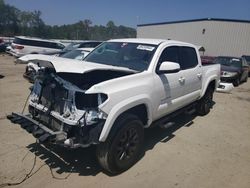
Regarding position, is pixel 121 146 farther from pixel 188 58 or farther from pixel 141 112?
pixel 188 58

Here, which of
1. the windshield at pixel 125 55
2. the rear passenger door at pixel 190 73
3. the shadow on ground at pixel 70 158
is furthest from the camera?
the rear passenger door at pixel 190 73

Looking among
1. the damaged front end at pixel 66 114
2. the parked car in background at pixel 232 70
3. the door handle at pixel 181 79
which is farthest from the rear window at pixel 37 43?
the damaged front end at pixel 66 114

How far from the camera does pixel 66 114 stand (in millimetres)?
3566

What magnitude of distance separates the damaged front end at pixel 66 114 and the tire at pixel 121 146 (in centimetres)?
29

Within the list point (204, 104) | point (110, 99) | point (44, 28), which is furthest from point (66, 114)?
point (44, 28)

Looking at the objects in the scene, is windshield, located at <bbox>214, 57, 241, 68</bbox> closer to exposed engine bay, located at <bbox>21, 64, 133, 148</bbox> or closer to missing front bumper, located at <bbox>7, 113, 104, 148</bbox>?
exposed engine bay, located at <bbox>21, 64, 133, 148</bbox>

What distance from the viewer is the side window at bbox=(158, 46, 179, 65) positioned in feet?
16.1

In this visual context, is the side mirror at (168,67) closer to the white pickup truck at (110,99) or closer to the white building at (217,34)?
the white pickup truck at (110,99)

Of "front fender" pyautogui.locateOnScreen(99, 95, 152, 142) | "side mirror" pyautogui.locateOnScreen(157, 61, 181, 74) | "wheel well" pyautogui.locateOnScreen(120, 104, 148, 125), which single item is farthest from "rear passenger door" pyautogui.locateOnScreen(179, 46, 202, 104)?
"front fender" pyautogui.locateOnScreen(99, 95, 152, 142)

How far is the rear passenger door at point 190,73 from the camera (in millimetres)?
5559

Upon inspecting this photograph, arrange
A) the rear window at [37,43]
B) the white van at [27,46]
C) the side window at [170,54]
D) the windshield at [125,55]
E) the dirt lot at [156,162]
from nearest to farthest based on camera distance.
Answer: the dirt lot at [156,162]
the windshield at [125,55]
the side window at [170,54]
the white van at [27,46]
the rear window at [37,43]

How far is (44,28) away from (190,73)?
281 feet

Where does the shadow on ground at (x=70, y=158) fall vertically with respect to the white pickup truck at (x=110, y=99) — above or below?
below

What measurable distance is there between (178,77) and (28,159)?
10.1 ft
